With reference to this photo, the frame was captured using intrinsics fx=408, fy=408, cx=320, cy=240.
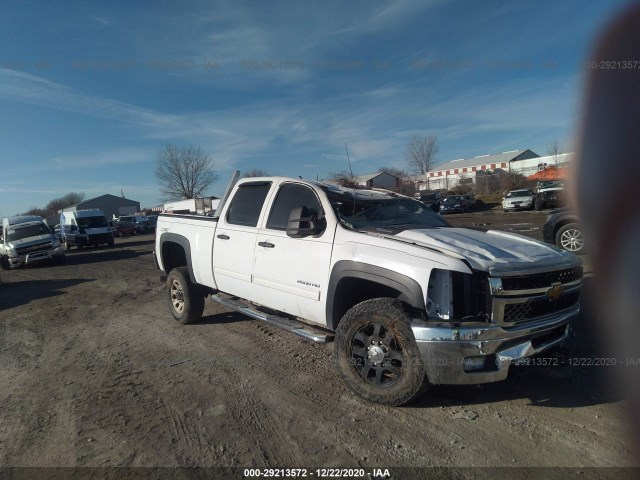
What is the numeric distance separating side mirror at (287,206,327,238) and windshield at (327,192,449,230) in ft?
0.70

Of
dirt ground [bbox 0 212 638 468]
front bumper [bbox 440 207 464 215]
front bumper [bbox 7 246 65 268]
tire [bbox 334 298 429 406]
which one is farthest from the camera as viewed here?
front bumper [bbox 440 207 464 215]

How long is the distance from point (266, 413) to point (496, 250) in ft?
7.59

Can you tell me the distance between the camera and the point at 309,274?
392 cm

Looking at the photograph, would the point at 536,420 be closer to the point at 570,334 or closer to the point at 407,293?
the point at 570,334

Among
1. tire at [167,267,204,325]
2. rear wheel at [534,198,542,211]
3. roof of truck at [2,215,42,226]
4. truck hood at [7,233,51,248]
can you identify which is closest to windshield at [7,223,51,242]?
truck hood at [7,233,51,248]

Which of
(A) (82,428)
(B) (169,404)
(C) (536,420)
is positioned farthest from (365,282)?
(A) (82,428)

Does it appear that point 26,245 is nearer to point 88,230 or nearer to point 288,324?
point 88,230

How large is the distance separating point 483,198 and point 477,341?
38250mm

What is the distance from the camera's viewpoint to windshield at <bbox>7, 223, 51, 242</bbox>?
1684 centimetres

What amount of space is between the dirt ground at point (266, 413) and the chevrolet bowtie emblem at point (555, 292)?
755mm

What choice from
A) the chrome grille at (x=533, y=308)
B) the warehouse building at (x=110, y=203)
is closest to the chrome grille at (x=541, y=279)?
the chrome grille at (x=533, y=308)

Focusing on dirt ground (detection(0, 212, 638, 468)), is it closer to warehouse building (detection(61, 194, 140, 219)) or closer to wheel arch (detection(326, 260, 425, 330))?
wheel arch (detection(326, 260, 425, 330))

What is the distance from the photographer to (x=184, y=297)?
5.90 meters

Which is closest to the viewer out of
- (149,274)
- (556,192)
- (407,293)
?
(407,293)
